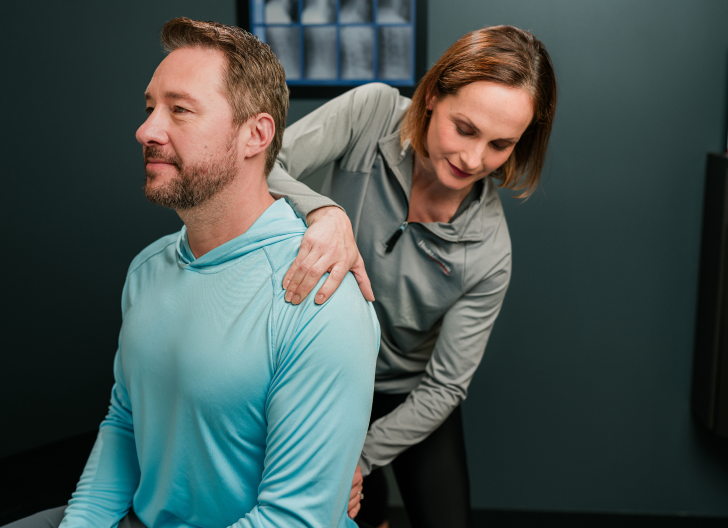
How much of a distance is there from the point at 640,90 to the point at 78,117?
1.88 m

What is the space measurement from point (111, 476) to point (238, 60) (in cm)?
79

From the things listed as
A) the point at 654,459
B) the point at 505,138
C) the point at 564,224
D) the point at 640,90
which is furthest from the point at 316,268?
the point at 654,459

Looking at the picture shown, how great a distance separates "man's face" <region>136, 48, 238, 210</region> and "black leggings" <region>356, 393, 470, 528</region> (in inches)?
33.9

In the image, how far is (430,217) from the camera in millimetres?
1399

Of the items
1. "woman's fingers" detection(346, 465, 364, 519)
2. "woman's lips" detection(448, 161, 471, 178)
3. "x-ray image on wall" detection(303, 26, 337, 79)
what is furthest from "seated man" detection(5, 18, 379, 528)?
"x-ray image on wall" detection(303, 26, 337, 79)

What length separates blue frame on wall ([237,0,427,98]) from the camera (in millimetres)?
1908

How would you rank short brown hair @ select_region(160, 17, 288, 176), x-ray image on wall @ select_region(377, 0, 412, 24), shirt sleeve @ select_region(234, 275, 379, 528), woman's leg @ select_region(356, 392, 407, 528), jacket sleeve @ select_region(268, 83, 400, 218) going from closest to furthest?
shirt sleeve @ select_region(234, 275, 379, 528) < short brown hair @ select_region(160, 17, 288, 176) < jacket sleeve @ select_region(268, 83, 400, 218) < woman's leg @ select_region(356, 392, 407, 528) < x-ray image on wall @ select_region(377, 0, 412, 24)

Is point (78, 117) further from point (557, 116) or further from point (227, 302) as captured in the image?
point (557, 116)

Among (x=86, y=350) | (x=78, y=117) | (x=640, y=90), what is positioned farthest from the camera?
(x=86, y=350)

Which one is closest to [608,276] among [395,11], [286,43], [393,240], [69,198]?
[393,240]

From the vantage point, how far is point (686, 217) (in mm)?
1974

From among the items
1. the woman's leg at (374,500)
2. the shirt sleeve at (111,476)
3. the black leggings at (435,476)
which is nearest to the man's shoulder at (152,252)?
the shirt sleeve at (111,476)

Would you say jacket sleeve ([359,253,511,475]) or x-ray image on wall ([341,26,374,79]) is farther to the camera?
x-ray image on wall ([341,26,374,79])

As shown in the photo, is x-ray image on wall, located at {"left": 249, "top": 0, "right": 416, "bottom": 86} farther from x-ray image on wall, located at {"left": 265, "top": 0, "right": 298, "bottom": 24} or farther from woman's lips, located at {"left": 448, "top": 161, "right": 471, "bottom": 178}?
woman's lips, located at {"left": 448, "top": 161, "right": 471, "bottom": 178}
